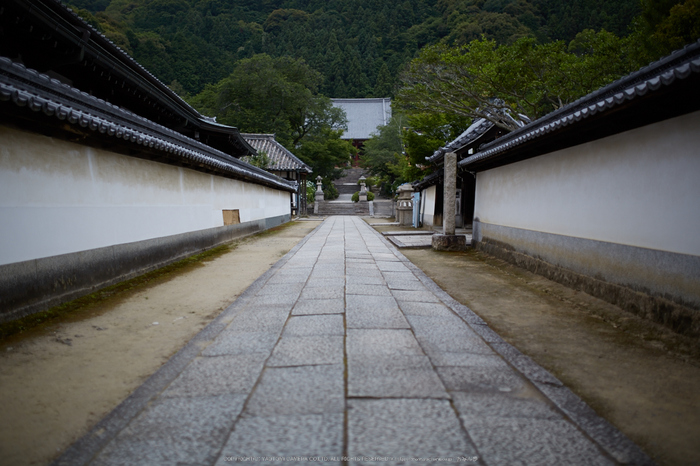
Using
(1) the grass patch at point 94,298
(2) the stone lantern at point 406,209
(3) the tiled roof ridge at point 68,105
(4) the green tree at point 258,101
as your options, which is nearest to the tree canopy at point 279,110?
(4) the green tree at point 258,101

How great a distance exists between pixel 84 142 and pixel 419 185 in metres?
14.7

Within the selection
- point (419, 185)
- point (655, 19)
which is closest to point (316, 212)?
point (419, 185)

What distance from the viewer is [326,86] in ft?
210

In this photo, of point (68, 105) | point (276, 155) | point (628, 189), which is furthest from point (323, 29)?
point (628, 189)

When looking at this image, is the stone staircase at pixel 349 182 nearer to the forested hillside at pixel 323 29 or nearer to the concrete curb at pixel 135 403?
the forested hillside at pixel 323 29

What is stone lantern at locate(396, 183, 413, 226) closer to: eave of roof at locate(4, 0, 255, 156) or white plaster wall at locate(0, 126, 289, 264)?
eave of roof at locate(4, 0, 255, 156)

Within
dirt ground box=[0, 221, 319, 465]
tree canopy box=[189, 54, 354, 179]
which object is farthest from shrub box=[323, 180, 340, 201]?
dirt ground box=[0, 221, 319, 465]

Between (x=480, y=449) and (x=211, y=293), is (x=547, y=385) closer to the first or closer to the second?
(x=480, y=449)

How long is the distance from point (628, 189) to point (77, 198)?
7288mm

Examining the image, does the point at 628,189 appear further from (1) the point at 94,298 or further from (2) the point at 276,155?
(2) the point at 276,155

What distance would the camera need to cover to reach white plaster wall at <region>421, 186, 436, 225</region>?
16.6 meters

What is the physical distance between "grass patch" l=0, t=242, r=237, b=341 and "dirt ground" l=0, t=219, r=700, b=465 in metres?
0.13

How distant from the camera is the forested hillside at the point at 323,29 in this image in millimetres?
40281

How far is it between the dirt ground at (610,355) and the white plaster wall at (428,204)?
35.7 ft
